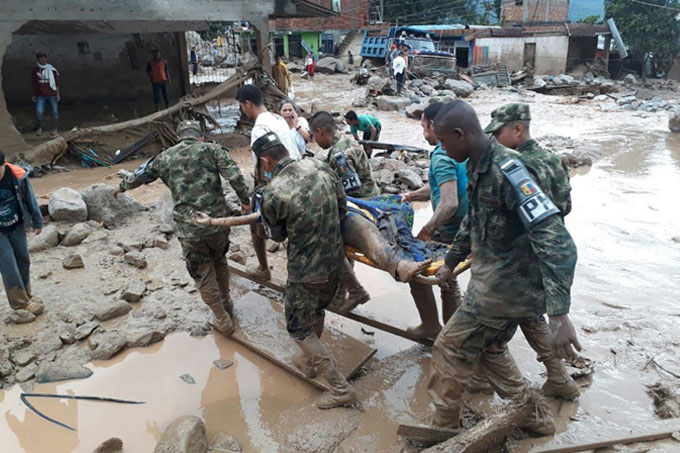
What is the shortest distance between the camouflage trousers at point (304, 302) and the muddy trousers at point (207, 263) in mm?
1103

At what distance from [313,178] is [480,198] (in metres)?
1.11

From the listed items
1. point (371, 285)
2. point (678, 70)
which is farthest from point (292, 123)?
point (678, 70)

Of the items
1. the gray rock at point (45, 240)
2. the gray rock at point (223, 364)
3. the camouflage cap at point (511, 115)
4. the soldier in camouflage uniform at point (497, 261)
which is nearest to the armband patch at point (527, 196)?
the soldier in camouflage uniform at point (497, 261)

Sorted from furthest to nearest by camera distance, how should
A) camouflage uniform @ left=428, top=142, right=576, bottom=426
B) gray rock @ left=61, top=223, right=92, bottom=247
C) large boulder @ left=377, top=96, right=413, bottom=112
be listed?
1. large boulder @ left=377, top=96, right=413, bottom=112
2. gray rock @ left=61, top=223, right=92, bottom=247
3. camouflage uniform @ left=428, top=142, right=576, bottom=426

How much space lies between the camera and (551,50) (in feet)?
92.9

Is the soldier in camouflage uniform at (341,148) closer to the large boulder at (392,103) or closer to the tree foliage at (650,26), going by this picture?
the large boulder at (392,103)

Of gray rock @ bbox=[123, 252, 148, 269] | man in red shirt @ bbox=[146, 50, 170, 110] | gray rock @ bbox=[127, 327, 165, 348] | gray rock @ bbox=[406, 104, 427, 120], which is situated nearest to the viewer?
gray rock @ bbox=[127, 327, 165, 348]

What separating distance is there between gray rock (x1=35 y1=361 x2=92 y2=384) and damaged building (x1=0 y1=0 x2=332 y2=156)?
705 cm

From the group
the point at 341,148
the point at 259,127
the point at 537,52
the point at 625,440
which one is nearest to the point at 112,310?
the point at 259,127

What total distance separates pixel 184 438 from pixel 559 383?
7.98 ft

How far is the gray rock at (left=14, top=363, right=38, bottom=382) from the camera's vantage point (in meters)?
3.80

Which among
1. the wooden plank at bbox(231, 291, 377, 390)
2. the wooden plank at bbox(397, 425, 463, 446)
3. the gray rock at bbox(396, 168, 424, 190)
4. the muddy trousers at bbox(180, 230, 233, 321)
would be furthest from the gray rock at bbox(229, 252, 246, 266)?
the gray rock at bbox(396, 168, 424, 190)

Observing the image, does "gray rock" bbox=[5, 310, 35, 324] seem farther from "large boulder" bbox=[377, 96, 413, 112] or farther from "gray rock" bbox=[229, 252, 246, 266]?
"large boulder" bbox=[377, 96, 413, 112]

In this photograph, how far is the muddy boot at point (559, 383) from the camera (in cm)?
318
